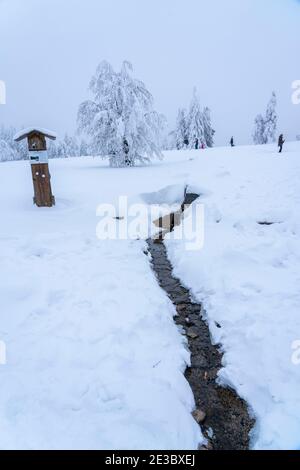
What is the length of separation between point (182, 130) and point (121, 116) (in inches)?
1096

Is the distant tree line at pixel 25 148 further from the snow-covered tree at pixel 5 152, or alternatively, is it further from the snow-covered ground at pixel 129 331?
the snow-covered ground at pixel 129 331

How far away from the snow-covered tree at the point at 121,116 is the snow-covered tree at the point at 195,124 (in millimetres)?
22661

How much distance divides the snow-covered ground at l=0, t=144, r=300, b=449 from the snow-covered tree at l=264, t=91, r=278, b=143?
45.3 meters

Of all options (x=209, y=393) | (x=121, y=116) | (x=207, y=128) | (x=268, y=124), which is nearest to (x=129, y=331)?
(x=209, y=393)

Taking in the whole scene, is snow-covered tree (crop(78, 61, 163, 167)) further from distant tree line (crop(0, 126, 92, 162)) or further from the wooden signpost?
distant tree line (crop(0, 126, 92, 162))

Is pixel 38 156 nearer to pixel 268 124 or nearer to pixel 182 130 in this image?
pixel 182 130

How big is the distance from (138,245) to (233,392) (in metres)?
4.43

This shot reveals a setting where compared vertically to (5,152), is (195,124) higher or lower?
higher

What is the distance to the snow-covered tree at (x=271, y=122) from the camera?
154 feet

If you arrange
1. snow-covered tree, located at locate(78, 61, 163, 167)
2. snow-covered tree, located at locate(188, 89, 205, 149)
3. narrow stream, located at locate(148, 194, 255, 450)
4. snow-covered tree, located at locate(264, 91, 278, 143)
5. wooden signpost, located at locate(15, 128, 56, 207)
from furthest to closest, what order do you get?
1. snow-covered tree, located at locate(264, 91, 278, 143)
2. snow-covered tree, located at locate(188, 89, 205, 149)
3. snow-covered tree, located at locate(78, 61, 163, 167)
4. wooden signpost, located at locate(15, 128, 56, 207)
5. narrow stream, located at locate(148, 194, 255, 450)

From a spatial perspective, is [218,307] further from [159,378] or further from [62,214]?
[62,214]

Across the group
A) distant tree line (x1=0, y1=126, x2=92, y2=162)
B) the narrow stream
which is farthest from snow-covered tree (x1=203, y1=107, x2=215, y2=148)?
the narrow stream

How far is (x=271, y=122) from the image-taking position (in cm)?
4738

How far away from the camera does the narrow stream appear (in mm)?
2889
